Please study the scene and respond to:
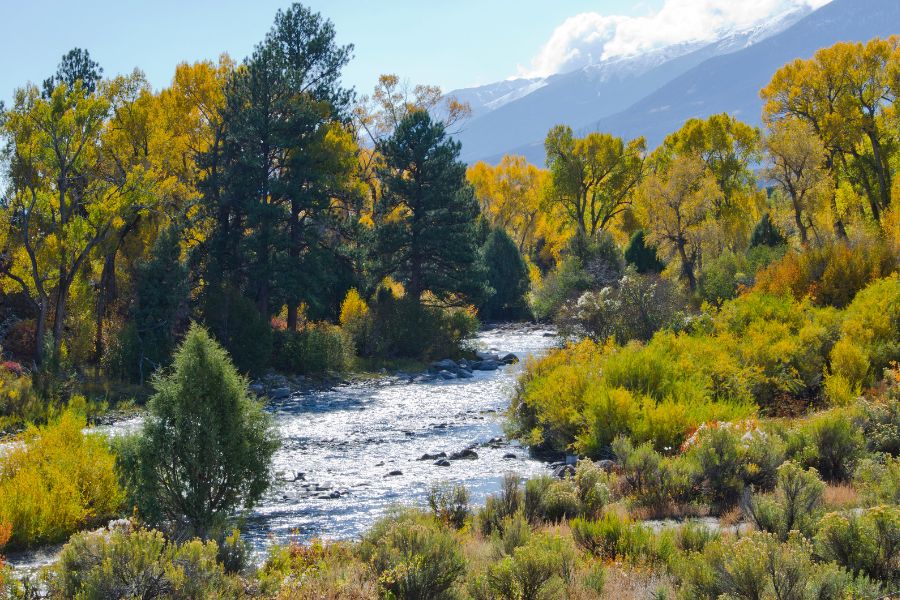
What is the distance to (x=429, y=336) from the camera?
102 ft

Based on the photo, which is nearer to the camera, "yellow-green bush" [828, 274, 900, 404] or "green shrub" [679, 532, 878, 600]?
"green shrub" [679, 532, 878, 600]

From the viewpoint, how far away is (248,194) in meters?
27.7

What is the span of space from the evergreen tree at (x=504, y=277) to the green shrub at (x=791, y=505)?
40.1m

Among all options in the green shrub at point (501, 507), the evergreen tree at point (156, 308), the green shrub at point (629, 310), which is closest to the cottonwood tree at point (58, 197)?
the evergreen tree at point (156, 308)

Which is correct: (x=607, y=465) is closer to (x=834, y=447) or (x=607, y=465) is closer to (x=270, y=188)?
(x=834, y=447)

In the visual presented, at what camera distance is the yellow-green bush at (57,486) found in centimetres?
830

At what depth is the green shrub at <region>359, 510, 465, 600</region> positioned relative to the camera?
549 centimetres

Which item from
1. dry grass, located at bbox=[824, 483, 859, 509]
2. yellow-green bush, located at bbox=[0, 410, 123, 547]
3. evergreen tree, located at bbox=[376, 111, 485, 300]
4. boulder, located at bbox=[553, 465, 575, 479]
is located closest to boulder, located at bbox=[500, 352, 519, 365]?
evergreen tree, located at bbox=[376, 111, 485, 300]

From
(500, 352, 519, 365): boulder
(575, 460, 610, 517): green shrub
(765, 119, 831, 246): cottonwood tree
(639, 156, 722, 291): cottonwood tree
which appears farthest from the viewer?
(639, 156, 722, 291): cottonwood tree

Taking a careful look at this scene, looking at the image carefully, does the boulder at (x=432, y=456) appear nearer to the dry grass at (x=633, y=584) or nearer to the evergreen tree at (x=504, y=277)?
the dry grass at (x=633, y=584)

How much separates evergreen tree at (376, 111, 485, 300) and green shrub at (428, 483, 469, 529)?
2394 centimetres

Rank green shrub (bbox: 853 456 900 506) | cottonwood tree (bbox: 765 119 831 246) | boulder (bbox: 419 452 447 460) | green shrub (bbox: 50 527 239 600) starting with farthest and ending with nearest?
1. cottonwood tree (bbox: 765 119 831 246)
2. boulder (bbox: 419 452 447 460)
3. green shrub (bbox: 853 456 900 506)
4. green shrub (bbox: 50 527 239 600)

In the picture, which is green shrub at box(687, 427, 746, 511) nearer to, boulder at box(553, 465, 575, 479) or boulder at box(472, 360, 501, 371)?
boulder at box(553, 465, 575, 479)

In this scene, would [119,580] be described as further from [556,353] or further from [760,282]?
[760,282]
